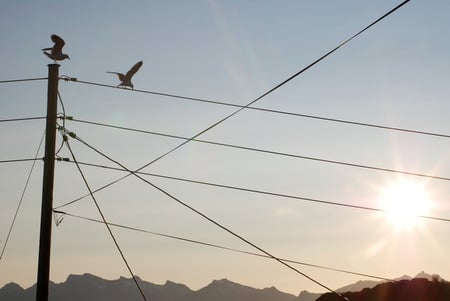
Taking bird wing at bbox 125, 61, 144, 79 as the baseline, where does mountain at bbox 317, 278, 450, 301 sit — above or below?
above

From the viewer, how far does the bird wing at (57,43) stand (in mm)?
19266

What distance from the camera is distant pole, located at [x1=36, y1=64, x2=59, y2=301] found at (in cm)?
1711

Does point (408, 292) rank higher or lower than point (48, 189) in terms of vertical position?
higher

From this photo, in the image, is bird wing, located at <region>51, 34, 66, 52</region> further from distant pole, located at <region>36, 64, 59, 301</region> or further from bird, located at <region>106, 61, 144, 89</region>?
bird, located at <region>106, 61, 144, 89</region>

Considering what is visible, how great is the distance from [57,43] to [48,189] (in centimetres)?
439

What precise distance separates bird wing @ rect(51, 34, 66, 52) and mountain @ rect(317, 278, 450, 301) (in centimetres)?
4310

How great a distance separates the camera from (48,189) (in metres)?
17.7

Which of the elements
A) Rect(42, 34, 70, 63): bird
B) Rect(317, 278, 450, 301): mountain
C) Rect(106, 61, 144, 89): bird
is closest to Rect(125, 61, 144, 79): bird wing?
Rect(106, 61, 144, 89): bird

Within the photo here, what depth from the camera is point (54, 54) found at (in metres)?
19.2

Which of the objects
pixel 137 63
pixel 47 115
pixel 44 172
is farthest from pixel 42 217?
Answer: pixel 137 63

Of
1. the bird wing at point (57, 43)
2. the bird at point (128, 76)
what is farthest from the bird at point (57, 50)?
the bird at point (128, 76)

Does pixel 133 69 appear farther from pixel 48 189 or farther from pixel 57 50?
pixel 48 189

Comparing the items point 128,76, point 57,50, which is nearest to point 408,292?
point 128,76

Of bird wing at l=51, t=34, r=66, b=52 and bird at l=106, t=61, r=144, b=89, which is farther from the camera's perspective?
bird at l=106, t=61, r=144, b=89
